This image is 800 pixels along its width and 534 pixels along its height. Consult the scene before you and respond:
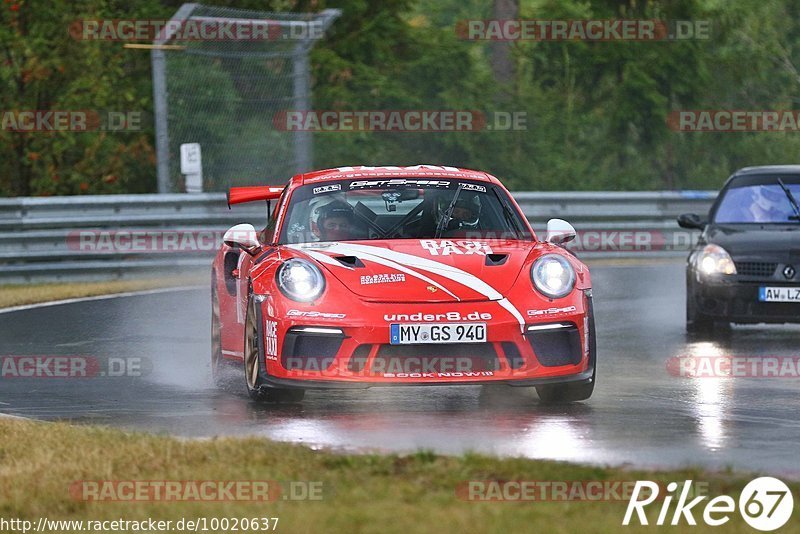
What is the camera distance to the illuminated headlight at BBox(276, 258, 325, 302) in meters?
8.86

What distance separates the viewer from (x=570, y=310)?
8.93 meters

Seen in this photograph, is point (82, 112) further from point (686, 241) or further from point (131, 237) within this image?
point (686, 241)

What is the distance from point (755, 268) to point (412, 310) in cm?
495

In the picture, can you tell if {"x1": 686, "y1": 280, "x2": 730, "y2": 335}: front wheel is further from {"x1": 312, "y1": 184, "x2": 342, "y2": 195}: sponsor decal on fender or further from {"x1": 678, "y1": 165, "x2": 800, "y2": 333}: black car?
{"x1": 312, "y1": 184, "x2": 342, "y2": 195}: sponsor decal on fender

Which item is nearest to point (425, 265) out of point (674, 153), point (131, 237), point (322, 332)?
point (322, 332)

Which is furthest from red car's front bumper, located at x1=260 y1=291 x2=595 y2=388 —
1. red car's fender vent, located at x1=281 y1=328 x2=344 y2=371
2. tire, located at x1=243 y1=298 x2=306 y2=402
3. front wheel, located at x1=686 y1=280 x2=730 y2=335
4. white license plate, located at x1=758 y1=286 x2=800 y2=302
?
front wheel, located at x1=686 y1=280 x2=730 y2=335

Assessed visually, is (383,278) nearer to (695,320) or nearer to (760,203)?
(695,320)

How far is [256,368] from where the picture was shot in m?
9.11

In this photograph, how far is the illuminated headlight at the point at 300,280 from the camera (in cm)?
886

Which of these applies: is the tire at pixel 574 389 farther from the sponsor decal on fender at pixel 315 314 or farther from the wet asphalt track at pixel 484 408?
the sponsor decal on fender at pixel 315 314

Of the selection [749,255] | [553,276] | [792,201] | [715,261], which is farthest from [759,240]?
[553,276]

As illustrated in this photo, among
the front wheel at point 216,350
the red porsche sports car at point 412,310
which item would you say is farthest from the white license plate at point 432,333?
the front wheel at point 216,350

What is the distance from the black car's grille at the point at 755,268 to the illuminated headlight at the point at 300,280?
499 cm

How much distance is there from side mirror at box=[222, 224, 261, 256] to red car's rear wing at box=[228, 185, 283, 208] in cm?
109
